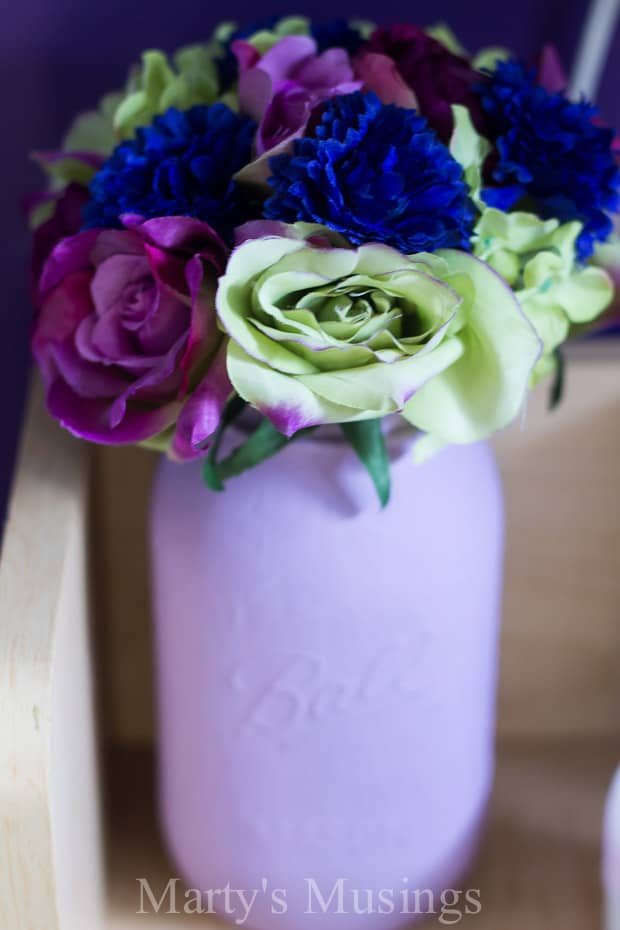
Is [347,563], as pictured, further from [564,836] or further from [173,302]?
[564,836]

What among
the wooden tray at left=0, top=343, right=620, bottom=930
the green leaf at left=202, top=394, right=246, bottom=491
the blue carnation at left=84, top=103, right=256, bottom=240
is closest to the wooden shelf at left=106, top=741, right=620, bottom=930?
the wooden tray at left=0, top=343, right=620, bottom=930

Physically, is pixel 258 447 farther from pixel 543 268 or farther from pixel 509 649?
pixel 509 649

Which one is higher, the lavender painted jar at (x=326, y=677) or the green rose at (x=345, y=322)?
the green rose at (x=345, y=322)

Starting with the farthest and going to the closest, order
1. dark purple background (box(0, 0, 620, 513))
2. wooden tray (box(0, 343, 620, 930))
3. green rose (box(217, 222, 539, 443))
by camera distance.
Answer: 1. dark purple background (box(0, 0, 620, 513))
2. wooden tray (box(0, 343, 620, 930))
3. green rose (box(217, 222, 539, 443))

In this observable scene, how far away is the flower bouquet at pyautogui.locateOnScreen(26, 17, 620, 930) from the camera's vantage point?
1.23 ft

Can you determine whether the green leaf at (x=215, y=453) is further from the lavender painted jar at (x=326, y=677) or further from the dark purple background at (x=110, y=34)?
the dark purple background at (x=110, y=34)

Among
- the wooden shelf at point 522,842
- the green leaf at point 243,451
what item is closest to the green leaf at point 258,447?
the green leaf at point 243,451

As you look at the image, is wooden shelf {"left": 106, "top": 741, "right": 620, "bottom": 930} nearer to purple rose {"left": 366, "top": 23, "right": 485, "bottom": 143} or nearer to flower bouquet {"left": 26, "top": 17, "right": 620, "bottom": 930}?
flower bouquet {"left": 26, "top": 17, "right": 620, "bottom": 930}

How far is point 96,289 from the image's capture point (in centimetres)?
42

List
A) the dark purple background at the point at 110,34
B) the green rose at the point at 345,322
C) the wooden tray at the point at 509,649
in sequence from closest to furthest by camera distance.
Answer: the green rose at the point at 345,322 → the wooden tray at the point at 509,649 → the dark purple background at the point at 110,34

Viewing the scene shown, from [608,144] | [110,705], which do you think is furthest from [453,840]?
[608,144]

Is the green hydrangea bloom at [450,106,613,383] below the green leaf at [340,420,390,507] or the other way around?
the other way around

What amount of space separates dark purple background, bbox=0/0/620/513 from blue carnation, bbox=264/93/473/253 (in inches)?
9.6

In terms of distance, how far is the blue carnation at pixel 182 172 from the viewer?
41 cm
